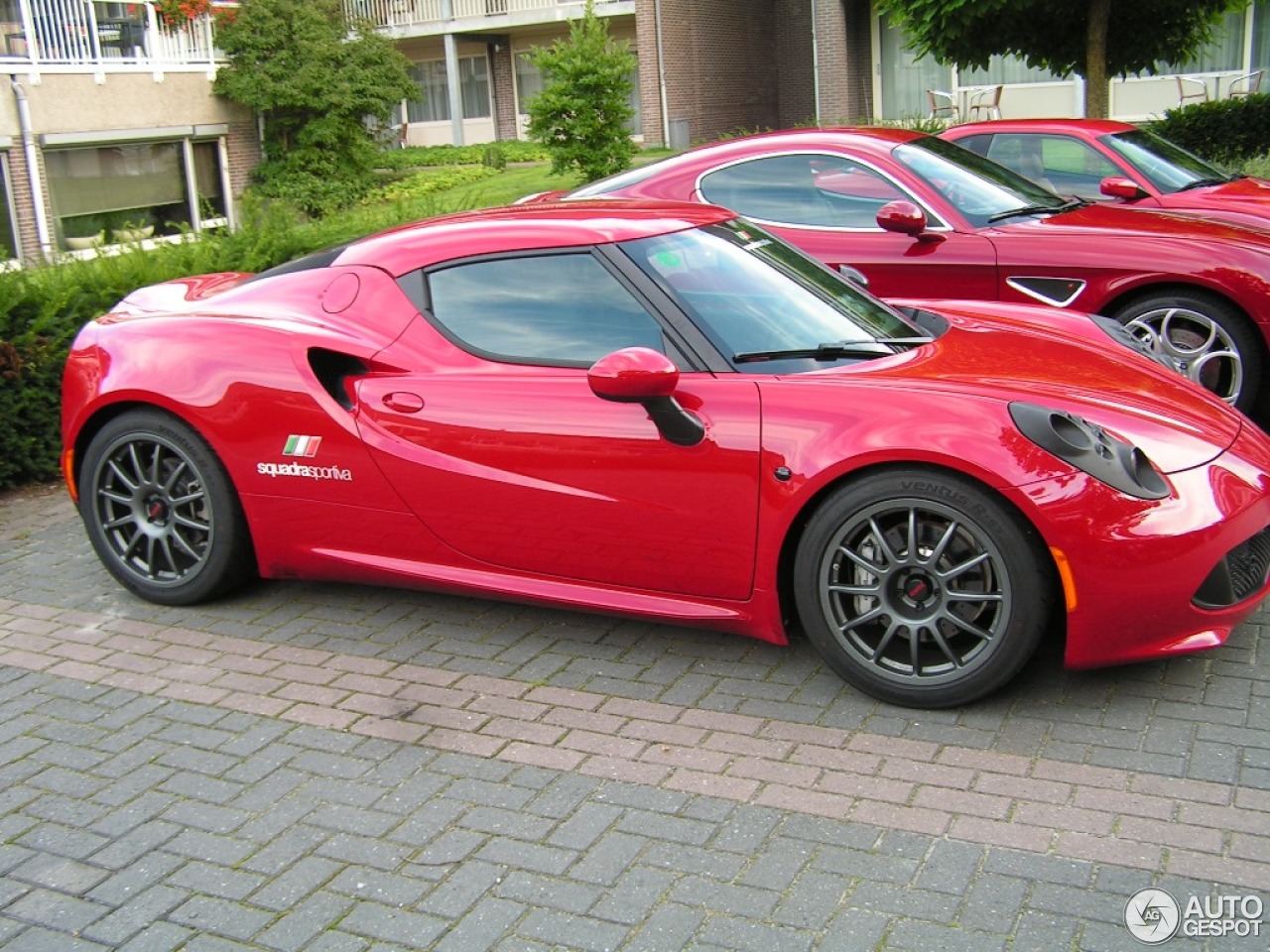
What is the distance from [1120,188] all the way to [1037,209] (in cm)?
154

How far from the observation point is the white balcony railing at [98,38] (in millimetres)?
20859

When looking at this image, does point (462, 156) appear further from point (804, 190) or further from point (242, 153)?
point (804, 190)

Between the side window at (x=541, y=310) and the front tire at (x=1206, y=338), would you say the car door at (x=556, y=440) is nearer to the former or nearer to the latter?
the side window at (x=541, y=310)

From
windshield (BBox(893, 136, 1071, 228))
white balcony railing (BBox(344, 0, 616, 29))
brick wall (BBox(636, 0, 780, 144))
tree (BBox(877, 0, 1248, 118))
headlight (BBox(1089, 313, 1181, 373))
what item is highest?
white balcony railing (BBox(344, 0, 616, 29))

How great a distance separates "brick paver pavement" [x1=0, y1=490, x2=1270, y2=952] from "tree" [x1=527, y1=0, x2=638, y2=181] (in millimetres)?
15688

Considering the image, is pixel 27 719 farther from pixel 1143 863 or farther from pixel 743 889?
pixel 1143 863

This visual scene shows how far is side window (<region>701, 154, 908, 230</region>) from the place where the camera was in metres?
7.18

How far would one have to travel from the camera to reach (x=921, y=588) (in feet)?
13.0

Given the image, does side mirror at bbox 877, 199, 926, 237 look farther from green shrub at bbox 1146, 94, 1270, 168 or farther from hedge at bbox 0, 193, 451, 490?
green shrub at bbox 1146, 94, 1270, 168

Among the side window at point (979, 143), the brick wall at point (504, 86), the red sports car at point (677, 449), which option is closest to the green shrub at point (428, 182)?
the brick wall at point (504, 86)

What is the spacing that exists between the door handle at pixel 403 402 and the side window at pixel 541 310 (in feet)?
0.84

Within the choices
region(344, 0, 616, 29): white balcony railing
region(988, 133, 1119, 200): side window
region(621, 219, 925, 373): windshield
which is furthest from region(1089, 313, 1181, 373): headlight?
region(344, 0, 616, 29): white balcony railing

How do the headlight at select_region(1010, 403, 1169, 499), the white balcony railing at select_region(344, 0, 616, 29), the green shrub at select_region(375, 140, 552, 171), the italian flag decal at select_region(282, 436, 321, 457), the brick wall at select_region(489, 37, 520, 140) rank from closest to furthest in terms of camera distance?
1. the headlight at select_region(1010, 403, 1169, 499)
2. the italian flag decal at select_region(282, 436, 321, 457)
3. the green shrub at select_region(375, 140, 552, 171)
4. the white balcony railing at select_region(344, 0, 616, 29)
5. the brick wall at select_region(489, 37, 520, 140)

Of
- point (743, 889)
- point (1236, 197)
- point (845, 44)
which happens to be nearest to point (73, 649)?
point (743, 889)
